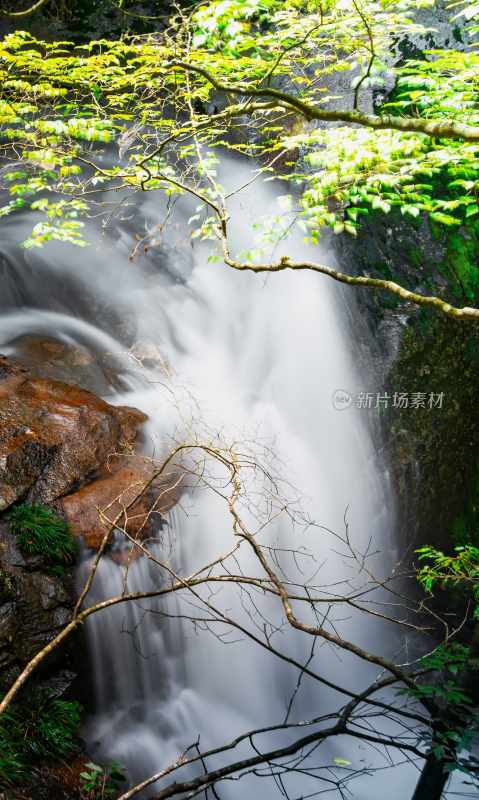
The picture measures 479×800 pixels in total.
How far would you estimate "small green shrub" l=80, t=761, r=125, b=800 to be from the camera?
3727mm

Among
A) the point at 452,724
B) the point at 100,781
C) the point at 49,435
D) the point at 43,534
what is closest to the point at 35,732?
the point at 100,781

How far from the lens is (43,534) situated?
428 cm

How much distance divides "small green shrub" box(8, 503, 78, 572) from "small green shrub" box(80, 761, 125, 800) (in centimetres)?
132

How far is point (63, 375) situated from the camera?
6.08m

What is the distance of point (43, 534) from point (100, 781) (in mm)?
1634

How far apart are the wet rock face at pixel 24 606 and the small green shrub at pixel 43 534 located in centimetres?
6

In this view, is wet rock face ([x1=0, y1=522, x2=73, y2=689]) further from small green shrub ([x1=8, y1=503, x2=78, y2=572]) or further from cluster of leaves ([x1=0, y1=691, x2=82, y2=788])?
cluster of leaves ([x1=0, y1=691, x2=82, y2=788])

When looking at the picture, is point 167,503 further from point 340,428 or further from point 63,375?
point 340,428

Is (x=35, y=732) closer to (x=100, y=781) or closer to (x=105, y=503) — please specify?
(x=100, y=781)

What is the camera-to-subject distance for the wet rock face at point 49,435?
450 cm

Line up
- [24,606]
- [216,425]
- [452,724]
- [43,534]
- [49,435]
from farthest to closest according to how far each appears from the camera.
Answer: [216,425]
[49,435]
[43,534]
[24,606]
[452,724]

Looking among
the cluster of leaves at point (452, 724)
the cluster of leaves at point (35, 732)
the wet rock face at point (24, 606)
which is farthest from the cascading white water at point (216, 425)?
the cluster of leaves at point (452, 724)

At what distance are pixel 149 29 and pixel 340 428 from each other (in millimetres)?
7465

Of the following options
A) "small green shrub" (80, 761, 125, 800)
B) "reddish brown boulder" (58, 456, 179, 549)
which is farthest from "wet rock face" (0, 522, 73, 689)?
"small green shrub" (80, 761, 125, 800)
